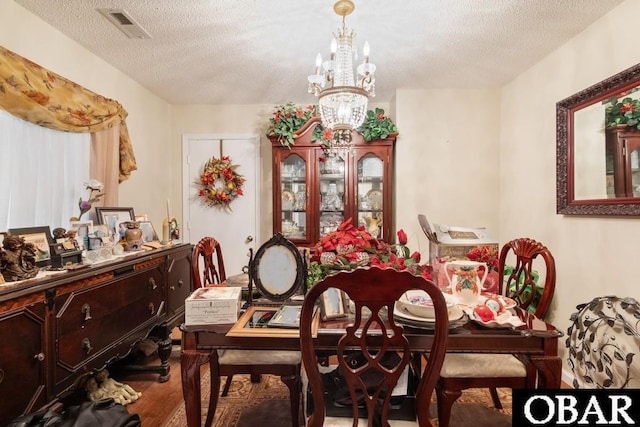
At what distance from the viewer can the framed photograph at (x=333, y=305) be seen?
4.50 feet

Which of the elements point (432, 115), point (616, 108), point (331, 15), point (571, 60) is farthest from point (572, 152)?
point (331, 15)

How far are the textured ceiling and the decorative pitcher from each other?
1513 millimetres

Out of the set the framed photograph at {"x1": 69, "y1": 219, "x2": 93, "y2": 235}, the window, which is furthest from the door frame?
the framed photograph at {"x1": 69, "y1": 219, "x2": 93, "y2": 235}

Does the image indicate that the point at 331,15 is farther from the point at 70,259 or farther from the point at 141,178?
the point at 141,178

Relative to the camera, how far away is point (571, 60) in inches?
95.0

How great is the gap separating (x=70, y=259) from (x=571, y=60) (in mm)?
3431

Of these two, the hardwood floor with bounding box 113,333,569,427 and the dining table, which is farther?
the hardwood floor with bounding box 113,333,569,427

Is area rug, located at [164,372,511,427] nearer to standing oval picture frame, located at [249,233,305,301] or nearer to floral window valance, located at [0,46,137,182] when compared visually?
standing oval picture frame, located at [249,233,305,301]

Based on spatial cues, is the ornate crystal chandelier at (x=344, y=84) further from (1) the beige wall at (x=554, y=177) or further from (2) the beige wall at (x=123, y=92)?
(2) the beige wall at (x=123, y=92)

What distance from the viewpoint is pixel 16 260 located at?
4.81 ft

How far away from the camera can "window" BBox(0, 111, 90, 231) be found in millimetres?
1989

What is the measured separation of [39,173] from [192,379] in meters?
1.81

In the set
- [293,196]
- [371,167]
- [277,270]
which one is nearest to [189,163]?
[293,196]

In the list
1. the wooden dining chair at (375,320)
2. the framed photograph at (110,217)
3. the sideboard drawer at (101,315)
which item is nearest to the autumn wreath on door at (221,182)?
the framed photograph at (110,217)
